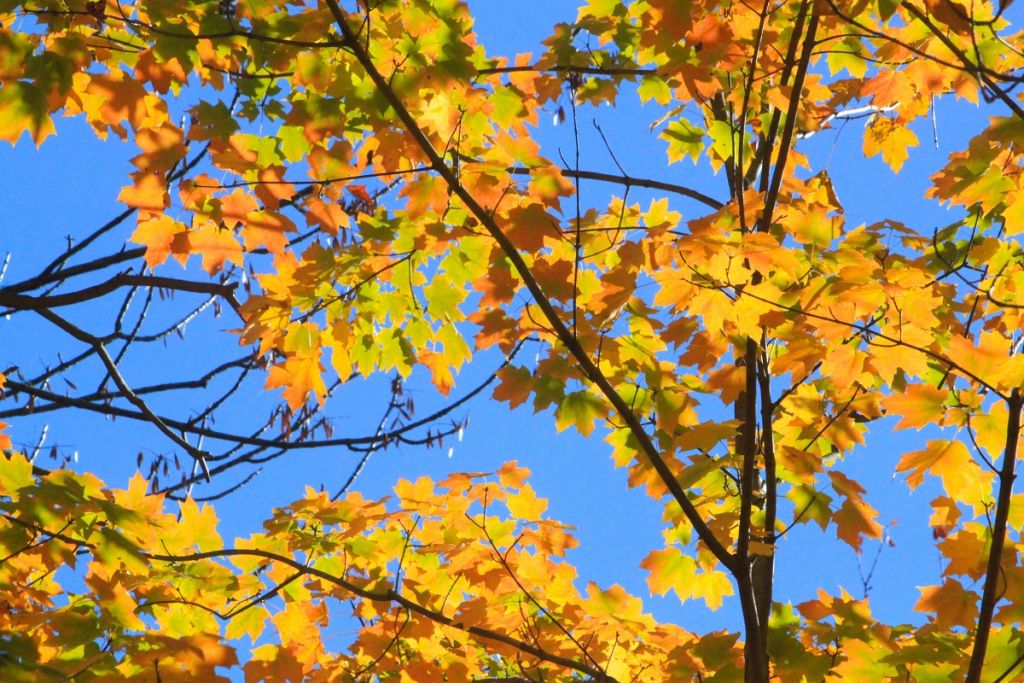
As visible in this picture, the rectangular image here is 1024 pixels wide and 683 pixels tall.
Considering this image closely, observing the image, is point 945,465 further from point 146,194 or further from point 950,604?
point 146,194

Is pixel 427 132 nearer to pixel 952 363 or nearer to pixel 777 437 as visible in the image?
pixel 777 437

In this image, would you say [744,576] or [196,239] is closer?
[744,576]

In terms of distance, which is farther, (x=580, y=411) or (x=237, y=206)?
(x=237, y=206)

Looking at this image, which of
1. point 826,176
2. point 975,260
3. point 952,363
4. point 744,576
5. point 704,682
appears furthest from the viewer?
point 826,176

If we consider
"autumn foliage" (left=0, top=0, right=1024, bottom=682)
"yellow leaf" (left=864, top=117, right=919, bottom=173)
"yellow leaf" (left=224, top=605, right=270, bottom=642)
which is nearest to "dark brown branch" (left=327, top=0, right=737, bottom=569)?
"autumn foliage" (left=0, top=0, right=1024, bottom=682)

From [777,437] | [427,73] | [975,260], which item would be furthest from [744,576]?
[427,73]

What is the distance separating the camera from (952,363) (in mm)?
2324

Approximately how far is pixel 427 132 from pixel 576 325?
33.0 inches

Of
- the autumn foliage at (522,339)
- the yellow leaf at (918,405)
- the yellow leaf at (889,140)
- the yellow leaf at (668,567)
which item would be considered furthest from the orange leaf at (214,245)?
the yellow leaf at (889,140)

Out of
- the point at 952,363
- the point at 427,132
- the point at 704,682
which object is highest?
→ the point at 427,132

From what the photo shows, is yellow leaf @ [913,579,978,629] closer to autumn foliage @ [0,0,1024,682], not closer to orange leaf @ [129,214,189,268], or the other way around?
autumn foliage @ [0,0,1024,682]

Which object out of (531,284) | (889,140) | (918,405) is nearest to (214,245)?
(531,284)

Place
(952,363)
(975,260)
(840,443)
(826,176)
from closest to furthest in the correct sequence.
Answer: (952,363), (840,443), (975,260), (826,176)

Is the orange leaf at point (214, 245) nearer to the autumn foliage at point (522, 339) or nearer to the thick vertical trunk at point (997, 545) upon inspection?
the autumn foliage at point (522, 339)
